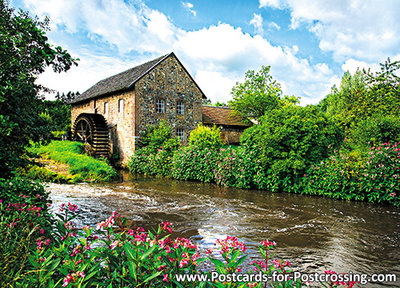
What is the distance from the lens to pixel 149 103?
1850 cm

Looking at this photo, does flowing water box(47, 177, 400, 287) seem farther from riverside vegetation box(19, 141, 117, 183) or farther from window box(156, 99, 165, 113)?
window box(156, 99, 165, 113)

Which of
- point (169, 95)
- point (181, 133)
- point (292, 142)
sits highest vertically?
point (169, 95)

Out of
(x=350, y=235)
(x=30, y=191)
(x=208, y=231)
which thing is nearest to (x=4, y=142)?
(x=30, y=191)

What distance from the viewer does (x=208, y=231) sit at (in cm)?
571

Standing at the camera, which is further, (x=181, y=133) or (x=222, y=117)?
(x=222, y=117)

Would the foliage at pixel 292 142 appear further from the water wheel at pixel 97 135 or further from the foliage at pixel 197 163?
the water wheel at pixel 97 135

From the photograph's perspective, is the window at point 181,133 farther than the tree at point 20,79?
Yes

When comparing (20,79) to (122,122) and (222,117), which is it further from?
(222,117)

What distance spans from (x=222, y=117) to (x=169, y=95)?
751 cm

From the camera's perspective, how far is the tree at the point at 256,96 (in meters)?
28.2

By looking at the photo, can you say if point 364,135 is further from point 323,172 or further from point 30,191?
point 30,191

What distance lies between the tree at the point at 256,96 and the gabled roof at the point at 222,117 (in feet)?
3.34

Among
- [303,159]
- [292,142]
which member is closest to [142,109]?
[292,142]

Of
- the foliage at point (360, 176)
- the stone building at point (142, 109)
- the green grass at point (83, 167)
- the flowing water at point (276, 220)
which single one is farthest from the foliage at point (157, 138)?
the foliage at point (360, 176)
